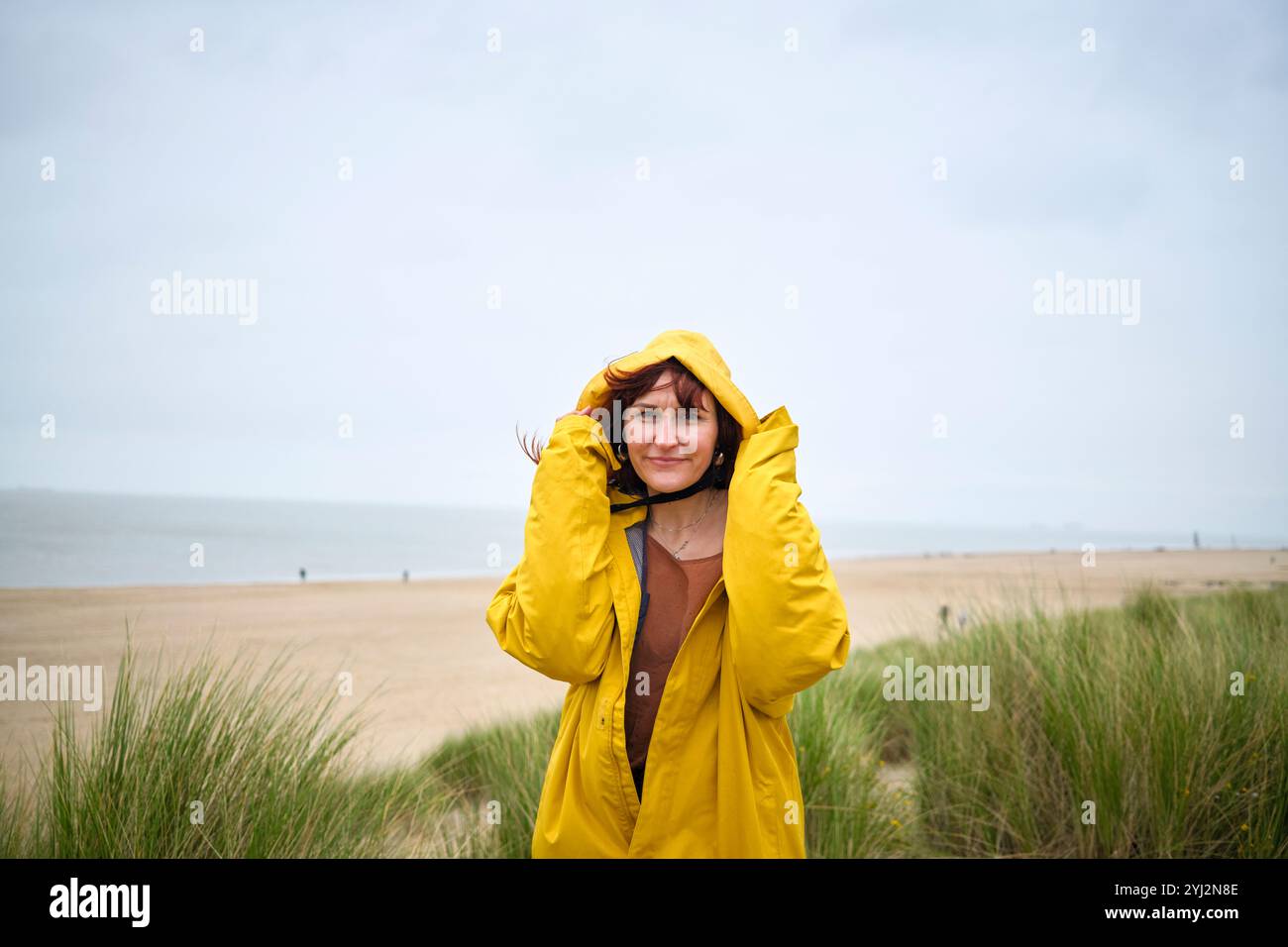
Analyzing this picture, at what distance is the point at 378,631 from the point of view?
14555 millimetres

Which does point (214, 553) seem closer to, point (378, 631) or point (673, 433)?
point (378, 631)

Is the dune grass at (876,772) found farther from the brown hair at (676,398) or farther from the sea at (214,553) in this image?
the sea at (214,553)

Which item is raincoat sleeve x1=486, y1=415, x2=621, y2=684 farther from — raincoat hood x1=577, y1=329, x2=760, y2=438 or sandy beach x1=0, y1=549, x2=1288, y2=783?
sandy beach x1=0, y1=549, x2=1288, y2=783

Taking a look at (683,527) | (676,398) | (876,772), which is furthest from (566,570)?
(876,772)

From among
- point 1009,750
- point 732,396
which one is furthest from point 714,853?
point 1009,750

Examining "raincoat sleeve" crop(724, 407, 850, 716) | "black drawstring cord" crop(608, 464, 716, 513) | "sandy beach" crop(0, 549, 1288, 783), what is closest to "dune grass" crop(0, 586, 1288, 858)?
"sandy beach" crop(0, 549, 1288, 783)

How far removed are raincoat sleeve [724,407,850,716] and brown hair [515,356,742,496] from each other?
0.29m

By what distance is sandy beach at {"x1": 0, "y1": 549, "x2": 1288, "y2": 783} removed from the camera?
5480 mm

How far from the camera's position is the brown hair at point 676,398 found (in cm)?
212

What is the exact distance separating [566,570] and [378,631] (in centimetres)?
1378

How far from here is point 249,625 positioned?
14250 millimetres

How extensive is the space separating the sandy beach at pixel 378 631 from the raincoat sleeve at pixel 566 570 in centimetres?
171
